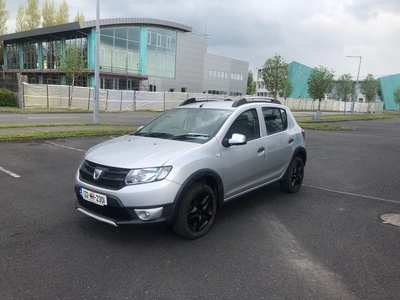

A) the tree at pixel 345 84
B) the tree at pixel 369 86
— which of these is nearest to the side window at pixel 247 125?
the tree at pixel 345 84

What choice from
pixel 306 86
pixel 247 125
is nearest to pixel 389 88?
pixel 306 86

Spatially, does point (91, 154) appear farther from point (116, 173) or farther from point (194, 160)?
point (194, 160)

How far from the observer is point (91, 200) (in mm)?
3820

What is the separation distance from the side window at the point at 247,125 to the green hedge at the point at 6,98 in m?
28.1

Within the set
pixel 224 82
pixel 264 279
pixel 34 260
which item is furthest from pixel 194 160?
pixel 224 82

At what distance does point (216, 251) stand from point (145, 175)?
1.20 meters

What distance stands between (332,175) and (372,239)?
3766mm

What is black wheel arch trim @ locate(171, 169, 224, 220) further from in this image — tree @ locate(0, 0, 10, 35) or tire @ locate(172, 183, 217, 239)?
tree @ locate(0, 0, 10, 35)

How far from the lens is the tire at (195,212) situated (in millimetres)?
3783

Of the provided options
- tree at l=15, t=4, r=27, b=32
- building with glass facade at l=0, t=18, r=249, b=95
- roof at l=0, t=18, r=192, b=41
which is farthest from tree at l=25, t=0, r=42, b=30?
roof at l=0, t=18, r=192, b=41

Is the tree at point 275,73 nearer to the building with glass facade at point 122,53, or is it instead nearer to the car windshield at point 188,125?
the building with glass facade at point 122,53

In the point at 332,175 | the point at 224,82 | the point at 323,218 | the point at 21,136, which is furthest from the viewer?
the point at 224,82

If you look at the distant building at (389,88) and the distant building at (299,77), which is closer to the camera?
the distant building at (299,77)

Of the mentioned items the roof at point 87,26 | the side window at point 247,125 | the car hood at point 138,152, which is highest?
the roof at point 87,26
